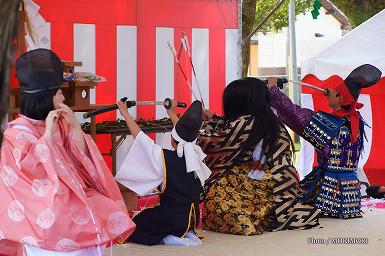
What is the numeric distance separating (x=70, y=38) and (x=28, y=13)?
20.6 inches

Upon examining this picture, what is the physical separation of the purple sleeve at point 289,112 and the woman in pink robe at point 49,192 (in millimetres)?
2249

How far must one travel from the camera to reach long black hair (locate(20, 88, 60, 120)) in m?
3.35

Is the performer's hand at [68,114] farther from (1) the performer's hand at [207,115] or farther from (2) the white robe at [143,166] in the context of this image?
(1) the performer's hand at [207,115]

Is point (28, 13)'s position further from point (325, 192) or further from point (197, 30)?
point (325, 192)

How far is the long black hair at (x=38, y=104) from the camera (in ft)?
11.0

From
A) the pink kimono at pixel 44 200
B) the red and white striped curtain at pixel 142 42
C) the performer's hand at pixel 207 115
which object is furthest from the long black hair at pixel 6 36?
the red and white striped curtain at pixel 142 42

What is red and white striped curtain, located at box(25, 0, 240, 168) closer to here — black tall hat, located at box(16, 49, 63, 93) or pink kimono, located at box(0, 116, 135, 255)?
black tall hat, located at box(16, 49, 63, 93)

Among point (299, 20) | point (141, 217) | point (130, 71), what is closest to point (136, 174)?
point (141, 217)

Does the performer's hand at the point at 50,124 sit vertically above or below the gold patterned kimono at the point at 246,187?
above

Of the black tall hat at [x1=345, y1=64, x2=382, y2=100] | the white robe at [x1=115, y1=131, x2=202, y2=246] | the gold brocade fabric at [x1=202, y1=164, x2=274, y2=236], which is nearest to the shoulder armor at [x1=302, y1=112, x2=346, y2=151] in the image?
the black tall hat at [x1=345, y1=64, x2=382, y2=100]

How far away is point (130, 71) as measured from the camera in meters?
→ 6.37

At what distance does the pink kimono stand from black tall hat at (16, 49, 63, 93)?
0.53 ft

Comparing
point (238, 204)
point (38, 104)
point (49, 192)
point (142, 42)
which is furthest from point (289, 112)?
point (49, 192)

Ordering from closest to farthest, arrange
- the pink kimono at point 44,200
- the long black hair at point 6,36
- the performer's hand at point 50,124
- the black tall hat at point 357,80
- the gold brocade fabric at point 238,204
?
the long black hair at point 6,36 < the pink kimono at point 44,200 < the performer's hand at point 50,124 < the gold brocade fabric at point 238,204 < the black tall hat at point 357,80
